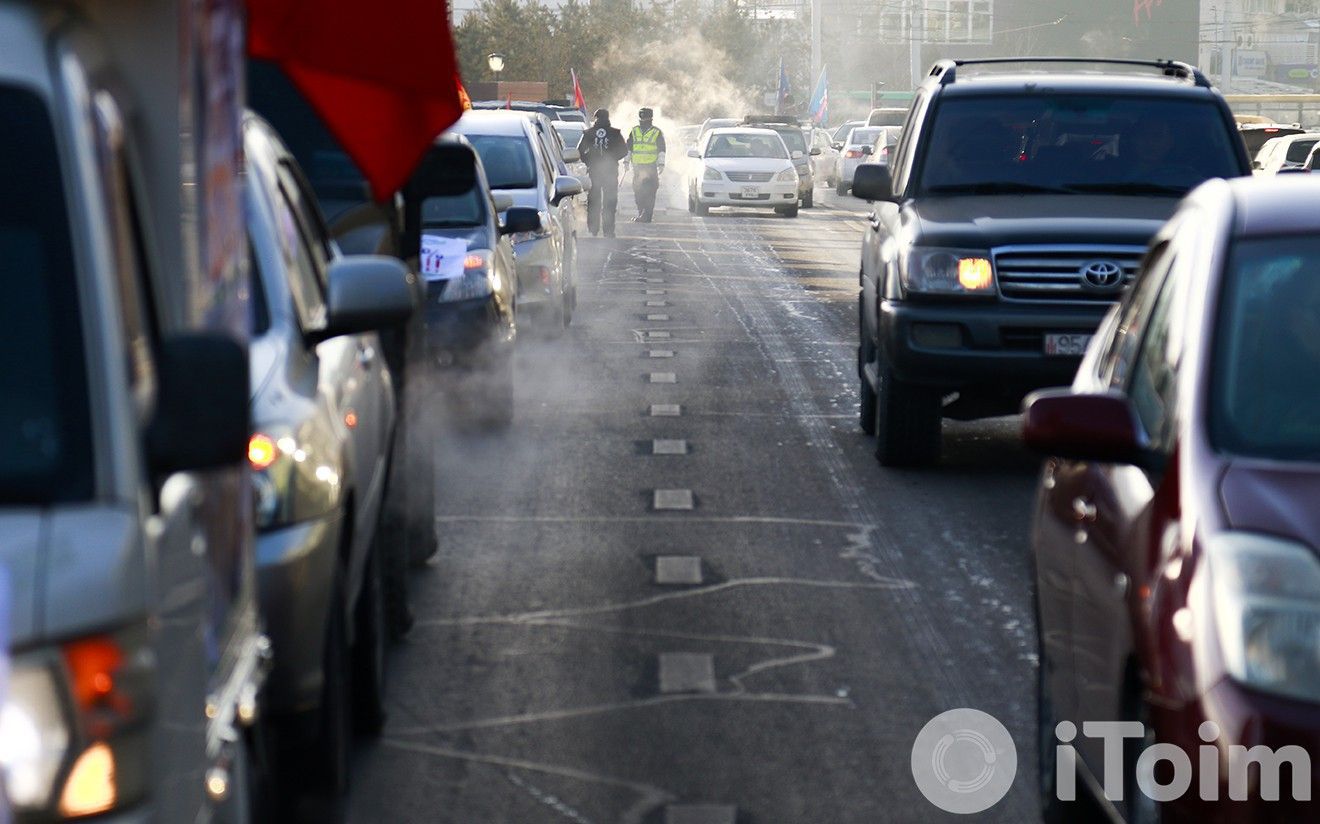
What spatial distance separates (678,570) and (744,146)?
30734 millimetres

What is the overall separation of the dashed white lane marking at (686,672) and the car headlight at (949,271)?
3.74 metres

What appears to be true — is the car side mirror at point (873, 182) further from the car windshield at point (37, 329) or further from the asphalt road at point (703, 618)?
the car windshield at point (37, 329)

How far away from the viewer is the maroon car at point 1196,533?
356 centimetres

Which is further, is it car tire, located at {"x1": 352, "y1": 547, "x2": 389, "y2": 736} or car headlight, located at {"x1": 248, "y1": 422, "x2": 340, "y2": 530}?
car tire, located at {"x1": 352, "y1": 547, "x2": 389, "y2": 736}

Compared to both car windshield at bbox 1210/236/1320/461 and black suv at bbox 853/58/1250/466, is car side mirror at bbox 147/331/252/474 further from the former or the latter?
black suv at bbox 853/58/1250/466

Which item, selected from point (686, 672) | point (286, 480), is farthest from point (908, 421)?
point (286, 480)

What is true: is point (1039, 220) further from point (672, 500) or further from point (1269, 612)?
point (1269, 612)

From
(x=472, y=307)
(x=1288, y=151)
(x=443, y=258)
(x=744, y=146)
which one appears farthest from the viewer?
A: (x=744, y=146)

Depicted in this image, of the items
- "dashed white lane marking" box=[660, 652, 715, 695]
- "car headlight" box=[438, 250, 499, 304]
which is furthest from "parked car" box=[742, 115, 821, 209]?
"dashed white lane marking" box=[660, 652, 715, 695]

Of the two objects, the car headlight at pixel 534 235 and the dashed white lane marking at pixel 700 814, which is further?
the car headlight at pixel 534 235

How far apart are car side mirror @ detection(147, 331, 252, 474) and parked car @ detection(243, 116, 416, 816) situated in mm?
1673

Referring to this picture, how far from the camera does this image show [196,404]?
10.2 ft

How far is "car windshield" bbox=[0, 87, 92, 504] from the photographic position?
2.96 m

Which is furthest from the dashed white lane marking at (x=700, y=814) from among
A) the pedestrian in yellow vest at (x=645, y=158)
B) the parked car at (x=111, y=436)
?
the pedestrian in yellow vest at (x=645, y=158)
